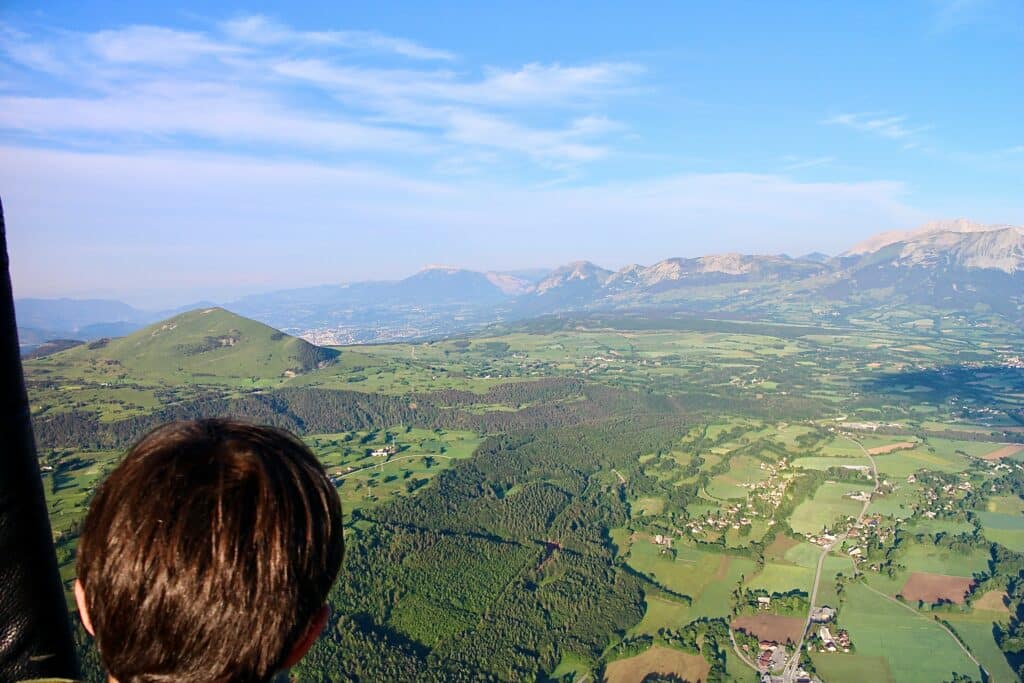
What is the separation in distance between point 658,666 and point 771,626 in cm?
598

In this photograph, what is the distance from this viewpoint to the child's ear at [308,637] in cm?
144

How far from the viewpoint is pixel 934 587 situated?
28.9 meters

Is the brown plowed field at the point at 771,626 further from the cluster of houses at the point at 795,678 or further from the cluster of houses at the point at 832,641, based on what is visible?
the cluster of houses at the point at 795,678

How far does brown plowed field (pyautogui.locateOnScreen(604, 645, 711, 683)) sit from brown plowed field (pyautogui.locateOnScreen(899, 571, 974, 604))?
38.9ft

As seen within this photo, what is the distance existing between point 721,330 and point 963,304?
63.5 metres

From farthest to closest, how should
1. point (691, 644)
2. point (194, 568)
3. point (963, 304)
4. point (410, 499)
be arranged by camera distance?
point (963, 304)
point (410, 499)
point (691, 644)
point (194, 568)

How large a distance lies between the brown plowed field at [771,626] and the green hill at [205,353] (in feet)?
215

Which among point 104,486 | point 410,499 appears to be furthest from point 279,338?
point 104,486

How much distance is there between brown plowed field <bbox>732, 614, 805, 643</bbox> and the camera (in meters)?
25.1

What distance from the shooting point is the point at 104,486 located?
4.62 ft

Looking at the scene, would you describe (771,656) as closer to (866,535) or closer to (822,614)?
(822,614)

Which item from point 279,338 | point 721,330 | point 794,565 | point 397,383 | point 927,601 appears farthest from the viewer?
point 721,330

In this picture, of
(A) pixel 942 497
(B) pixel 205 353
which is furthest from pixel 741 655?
(B) pixel 205 353

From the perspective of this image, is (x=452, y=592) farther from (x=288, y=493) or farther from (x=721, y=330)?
(x=721, y=330)
